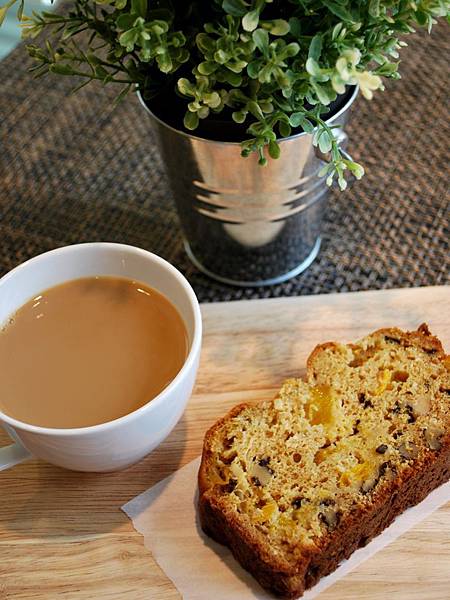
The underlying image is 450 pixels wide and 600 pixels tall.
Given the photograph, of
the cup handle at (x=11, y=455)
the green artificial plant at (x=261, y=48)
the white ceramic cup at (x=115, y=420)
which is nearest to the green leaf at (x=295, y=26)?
the green artificial plant at (x=261, y=48)

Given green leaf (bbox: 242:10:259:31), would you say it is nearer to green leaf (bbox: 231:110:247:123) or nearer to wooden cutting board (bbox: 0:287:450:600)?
green leaf (bbox: 231:110:247:123)

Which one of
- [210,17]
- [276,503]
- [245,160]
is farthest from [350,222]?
[276,503]

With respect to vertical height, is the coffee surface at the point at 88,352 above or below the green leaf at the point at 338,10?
below

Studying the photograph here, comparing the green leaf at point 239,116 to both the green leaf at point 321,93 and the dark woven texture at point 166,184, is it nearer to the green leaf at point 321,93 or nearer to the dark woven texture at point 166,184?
the green leaf at point 321,93

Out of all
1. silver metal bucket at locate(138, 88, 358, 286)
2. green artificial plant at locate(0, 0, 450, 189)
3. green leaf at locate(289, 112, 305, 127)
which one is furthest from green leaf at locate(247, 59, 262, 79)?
silver metal bucket at locate(138, 88, 358, 286)

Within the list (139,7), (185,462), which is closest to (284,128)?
(139,7)
